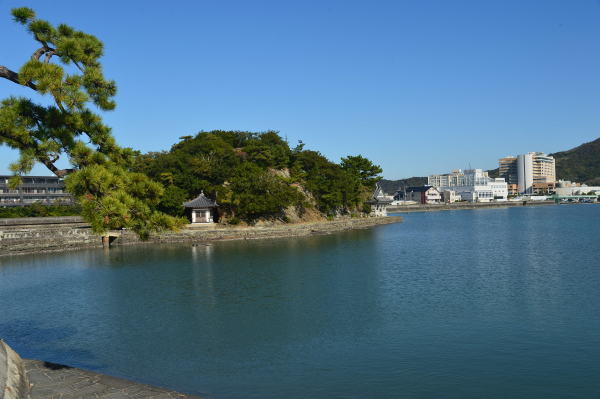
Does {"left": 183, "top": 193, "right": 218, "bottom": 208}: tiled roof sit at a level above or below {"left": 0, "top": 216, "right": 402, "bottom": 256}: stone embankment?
above

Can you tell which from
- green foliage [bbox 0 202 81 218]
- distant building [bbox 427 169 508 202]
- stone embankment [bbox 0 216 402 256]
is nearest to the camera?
stone embankment [bbox 0 216 402 256]

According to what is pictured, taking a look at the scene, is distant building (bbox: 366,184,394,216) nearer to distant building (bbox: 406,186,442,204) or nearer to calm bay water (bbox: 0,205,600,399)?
calm bay water (bbox: 0,205,600,399)

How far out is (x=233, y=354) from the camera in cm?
1359

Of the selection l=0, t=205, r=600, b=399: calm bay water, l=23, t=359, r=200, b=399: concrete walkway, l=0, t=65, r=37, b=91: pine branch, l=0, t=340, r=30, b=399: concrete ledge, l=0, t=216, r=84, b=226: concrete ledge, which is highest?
l=0, t=65, r=37, b=91: pine branch

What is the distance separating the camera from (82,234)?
43.9 meters

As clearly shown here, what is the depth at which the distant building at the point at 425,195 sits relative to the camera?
142 metres

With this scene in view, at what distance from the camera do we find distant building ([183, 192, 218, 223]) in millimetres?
51312

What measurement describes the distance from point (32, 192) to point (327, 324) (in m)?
76.8

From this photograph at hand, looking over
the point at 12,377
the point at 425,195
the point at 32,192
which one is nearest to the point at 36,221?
the point at 32,192

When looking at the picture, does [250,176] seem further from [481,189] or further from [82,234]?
[481,189]

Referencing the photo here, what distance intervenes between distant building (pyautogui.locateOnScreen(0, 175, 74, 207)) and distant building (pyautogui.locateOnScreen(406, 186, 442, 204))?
102726 millimetres

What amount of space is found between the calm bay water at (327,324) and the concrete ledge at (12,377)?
7.86ft

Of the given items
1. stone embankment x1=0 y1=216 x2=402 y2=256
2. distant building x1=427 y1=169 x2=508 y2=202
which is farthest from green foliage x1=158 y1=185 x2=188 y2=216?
distant building x1=427 y1=169 x2=508 y2=202

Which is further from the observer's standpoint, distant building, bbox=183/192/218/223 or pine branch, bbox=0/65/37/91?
distant building, bbox=183/192/218/223
